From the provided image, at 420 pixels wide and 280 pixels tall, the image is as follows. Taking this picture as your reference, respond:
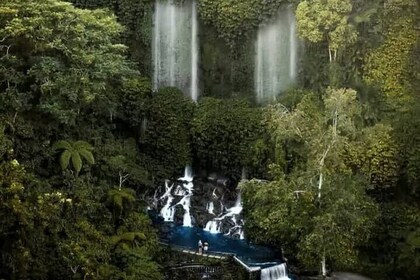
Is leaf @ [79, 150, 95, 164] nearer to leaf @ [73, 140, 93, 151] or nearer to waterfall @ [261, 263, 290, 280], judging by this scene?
leaf @ [73, 140, 93, 151]

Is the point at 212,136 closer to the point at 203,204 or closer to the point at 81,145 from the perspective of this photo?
the point at 203,204

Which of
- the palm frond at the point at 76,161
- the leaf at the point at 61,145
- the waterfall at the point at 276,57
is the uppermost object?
the waterfall at the point at 276,57

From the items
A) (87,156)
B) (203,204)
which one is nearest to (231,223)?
(203,204)

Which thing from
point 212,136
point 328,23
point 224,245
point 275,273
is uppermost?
point 328,23

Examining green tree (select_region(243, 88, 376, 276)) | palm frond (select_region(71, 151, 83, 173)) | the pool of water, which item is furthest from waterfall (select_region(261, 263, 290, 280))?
palm frond (select_region(71, 151, 83, 173))

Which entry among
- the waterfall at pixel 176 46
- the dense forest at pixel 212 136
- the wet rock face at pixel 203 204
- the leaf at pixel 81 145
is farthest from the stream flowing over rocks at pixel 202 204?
the leaf at pixel 81 145

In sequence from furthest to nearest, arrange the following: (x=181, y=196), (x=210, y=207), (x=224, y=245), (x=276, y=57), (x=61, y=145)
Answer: (x=276, y=57) < (x=181, y=196) < (x=210, y=207) < (x=224, y=245) < (x=61, y=145)

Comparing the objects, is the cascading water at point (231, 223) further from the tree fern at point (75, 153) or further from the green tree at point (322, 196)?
the tree fern at point (75, 153)
